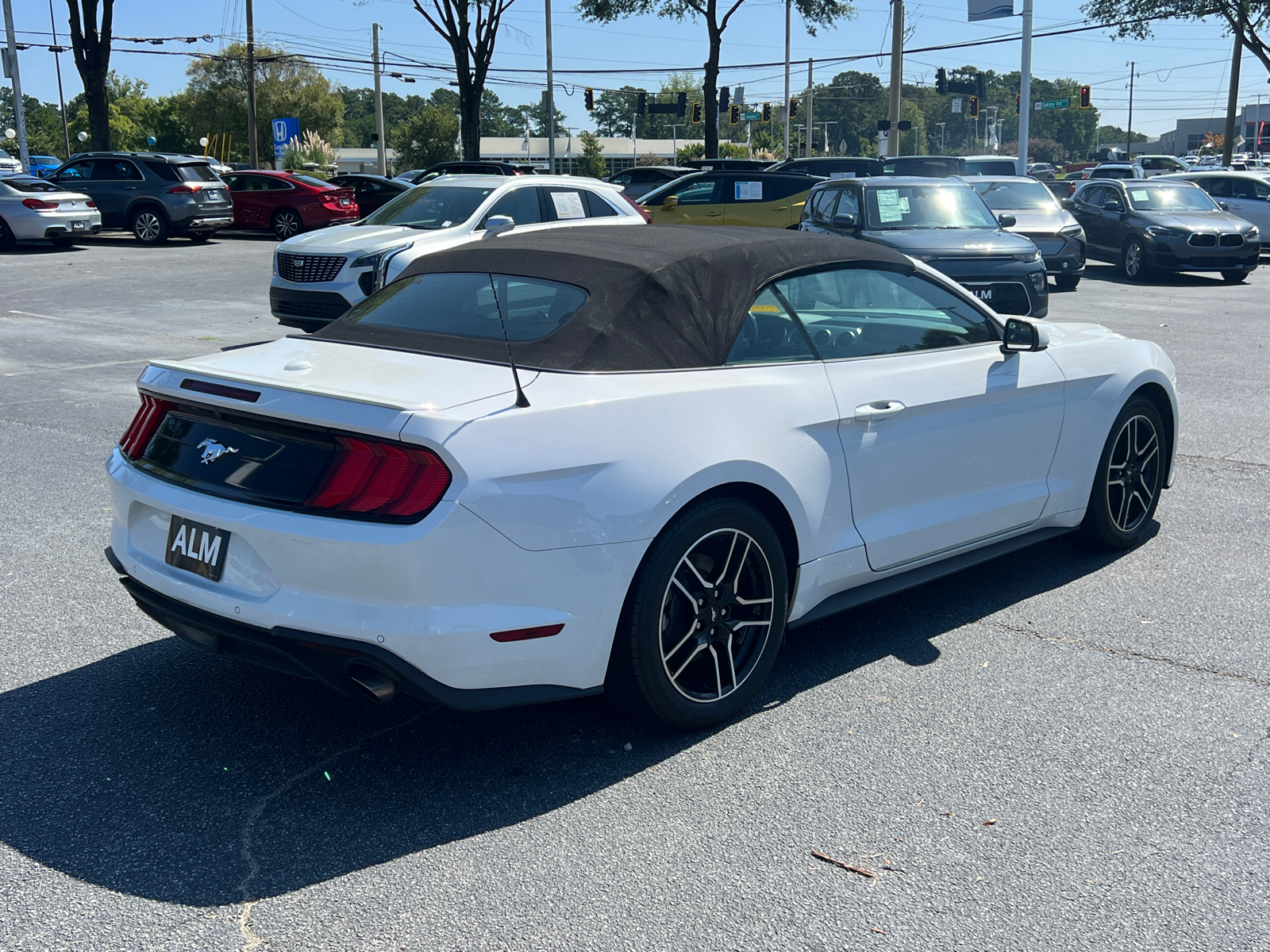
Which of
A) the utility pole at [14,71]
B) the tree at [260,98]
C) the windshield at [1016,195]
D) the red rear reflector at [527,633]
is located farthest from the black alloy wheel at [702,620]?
the tree at [260,98]

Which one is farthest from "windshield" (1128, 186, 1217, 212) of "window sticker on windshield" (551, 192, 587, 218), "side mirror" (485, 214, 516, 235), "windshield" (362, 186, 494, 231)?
"side mirror" (485, 214, 516, 235)

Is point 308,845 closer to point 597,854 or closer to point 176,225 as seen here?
point 597,854

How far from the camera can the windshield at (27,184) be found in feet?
76.5

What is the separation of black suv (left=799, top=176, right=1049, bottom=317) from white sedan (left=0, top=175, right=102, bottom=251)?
15.5m

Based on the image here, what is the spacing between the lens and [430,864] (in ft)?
9.80

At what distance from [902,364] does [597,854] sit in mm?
2213

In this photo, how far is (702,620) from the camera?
3.64 m

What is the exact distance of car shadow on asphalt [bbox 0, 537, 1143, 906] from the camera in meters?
3.00

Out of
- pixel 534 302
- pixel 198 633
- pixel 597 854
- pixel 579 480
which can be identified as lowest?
pixel 597 854

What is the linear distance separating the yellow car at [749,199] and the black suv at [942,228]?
14.1ft

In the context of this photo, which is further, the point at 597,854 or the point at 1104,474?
the point at 1104,474

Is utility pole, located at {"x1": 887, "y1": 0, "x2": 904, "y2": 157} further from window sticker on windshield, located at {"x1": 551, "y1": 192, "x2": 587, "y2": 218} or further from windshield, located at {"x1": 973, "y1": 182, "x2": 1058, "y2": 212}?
window sticker on windshield, located at {"x1": 551, "y1": 192, "x2": 587, "y2": 218}

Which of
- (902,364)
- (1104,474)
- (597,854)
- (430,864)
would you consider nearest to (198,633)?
(430,864)

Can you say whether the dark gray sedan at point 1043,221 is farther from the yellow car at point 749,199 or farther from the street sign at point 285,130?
the street sign at point 285,130
